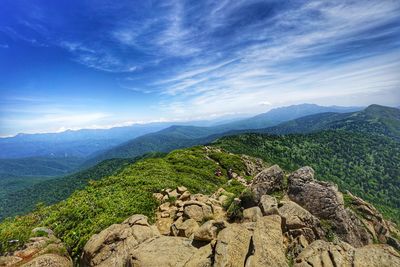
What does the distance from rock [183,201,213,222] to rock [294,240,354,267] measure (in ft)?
31.8

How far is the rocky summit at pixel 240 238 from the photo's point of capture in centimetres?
1345

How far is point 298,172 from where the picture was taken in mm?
30031

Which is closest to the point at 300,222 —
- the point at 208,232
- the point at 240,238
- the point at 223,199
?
the point at 240,238

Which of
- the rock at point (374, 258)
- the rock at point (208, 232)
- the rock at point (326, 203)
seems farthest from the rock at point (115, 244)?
the rock at point (326, 203)

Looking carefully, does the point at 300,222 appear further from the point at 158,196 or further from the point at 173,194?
the point at 158,196

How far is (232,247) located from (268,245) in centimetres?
222

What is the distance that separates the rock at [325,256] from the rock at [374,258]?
0.41m

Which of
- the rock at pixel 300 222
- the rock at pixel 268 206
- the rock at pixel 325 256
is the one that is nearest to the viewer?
the rock at pixel 325 256

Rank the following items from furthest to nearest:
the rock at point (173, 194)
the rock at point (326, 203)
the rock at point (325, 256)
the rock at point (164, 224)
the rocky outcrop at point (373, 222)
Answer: the rocky outcrop at point (373, 222)
the rock at point (173, 194)
the rock at point (326, 203)
the rock at point (164, 224)
the rock at point (325, 256)

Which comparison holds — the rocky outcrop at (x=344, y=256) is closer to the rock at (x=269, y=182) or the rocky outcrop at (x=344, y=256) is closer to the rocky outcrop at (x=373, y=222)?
the rock at (x=269, y=182)

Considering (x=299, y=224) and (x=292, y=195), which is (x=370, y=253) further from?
(x=292, y=195)

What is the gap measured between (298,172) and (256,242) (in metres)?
18.6

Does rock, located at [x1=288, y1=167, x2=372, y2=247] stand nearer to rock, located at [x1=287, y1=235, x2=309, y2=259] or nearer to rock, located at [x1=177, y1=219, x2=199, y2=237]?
rock, located at [x1=287, y1=235, x2=309, y2=259]

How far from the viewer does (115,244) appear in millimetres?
17469
